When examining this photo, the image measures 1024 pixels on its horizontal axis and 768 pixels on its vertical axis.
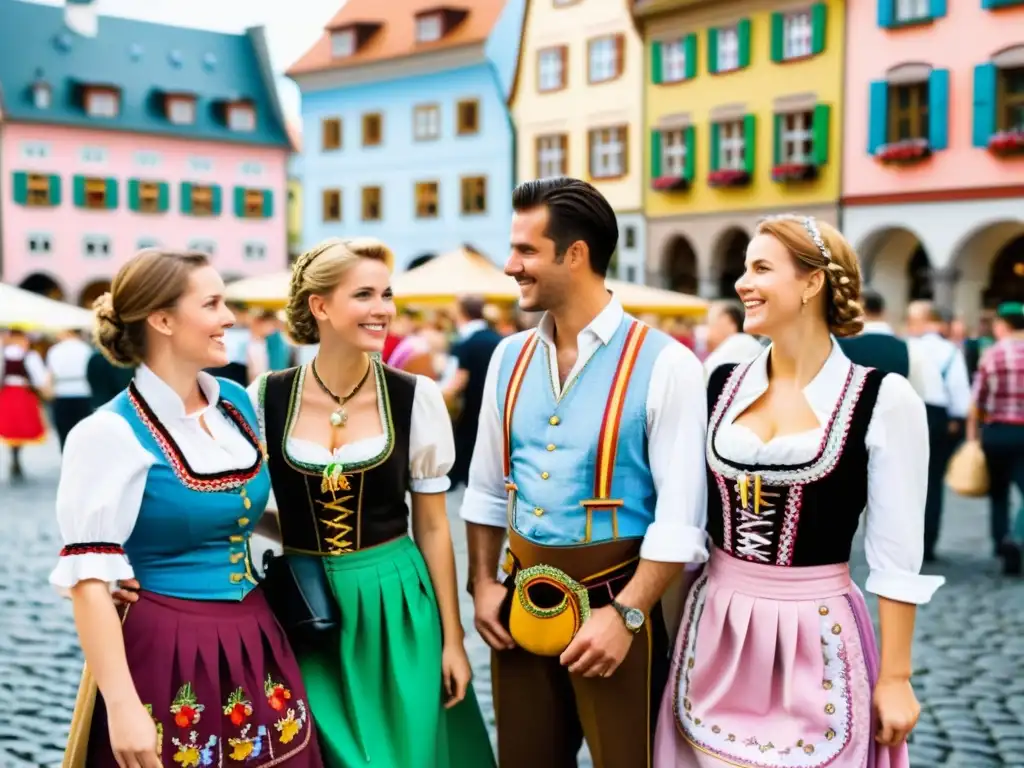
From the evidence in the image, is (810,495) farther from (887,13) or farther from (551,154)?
(551,154)

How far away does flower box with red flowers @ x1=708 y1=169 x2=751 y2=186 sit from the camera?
972 inches

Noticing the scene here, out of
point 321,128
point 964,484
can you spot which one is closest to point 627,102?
point 321,128

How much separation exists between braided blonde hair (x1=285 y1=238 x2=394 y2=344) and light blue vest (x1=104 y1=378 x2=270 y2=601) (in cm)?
51

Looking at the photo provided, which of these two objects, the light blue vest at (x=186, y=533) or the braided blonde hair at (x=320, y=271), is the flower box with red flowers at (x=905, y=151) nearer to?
the braided blonde hair at (x=320, y=271)

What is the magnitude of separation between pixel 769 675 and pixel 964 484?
6498 mm

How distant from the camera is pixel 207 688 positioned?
2664 millimetres

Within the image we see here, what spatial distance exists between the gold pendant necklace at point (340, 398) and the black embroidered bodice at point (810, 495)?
89 centimetres

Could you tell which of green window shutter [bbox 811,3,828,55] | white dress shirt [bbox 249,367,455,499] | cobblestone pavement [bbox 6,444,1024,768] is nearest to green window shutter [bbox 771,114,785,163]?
green window shutter [bbox 811,3,828,55]

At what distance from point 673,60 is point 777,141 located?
357 cm

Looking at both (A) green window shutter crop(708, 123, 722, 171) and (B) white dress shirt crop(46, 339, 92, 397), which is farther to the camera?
(A) green window shutter crop(708, 123, 722, 171)

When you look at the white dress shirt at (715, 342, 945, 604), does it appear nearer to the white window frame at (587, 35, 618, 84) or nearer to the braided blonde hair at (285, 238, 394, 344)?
the braided blonde hair at (285, 238, 394, 344)

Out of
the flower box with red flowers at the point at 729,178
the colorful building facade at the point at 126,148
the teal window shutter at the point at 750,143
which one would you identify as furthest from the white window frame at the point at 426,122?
the teal window shutter at the point at 750,143

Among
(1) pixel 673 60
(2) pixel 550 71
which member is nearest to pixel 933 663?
(1) pixel 673 60

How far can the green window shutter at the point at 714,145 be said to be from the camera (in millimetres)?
25438
